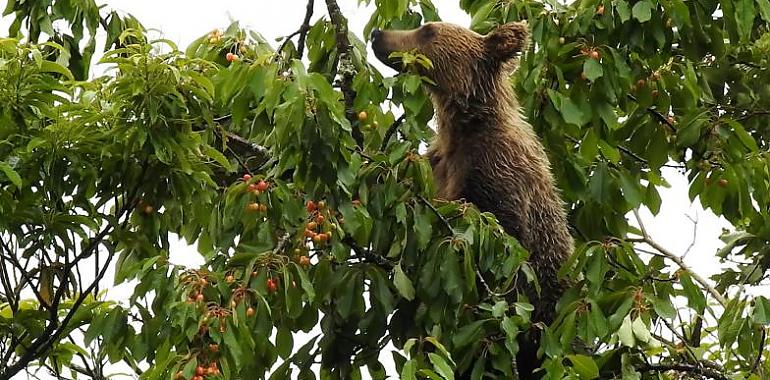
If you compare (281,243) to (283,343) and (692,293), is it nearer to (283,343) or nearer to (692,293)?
(283,343)

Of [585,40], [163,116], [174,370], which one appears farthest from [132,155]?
[585,40]

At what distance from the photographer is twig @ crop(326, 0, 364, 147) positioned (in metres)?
5.80

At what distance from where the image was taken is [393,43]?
728 cm

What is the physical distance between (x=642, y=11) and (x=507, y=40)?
1.78 meters

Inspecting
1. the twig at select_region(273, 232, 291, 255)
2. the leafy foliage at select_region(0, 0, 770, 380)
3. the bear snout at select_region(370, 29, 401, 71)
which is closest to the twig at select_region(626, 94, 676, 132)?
the leafy foliage at select_region(0, 0, 770, 380)

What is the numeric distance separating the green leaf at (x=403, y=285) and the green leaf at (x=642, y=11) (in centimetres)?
148

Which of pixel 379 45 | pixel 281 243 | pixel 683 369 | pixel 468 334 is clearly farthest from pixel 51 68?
pixel 683 369

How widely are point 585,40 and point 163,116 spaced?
1.98 m

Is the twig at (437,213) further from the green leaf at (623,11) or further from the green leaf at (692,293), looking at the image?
the green leaf at (623,11)

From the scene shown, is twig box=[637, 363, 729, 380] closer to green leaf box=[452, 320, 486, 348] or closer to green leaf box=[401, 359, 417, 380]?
green leaf box=[452, 320, 486, 348]

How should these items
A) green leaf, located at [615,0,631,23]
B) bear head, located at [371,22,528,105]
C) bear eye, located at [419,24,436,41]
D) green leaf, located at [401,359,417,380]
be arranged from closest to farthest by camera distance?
green leaf, located at [401,359,417,380], green leaf, located at [615,0,631,23], bear head, located at [371,22,528,105], bear eye, located at [419,24,436,41]

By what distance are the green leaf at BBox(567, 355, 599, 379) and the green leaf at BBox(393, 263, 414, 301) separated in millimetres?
710

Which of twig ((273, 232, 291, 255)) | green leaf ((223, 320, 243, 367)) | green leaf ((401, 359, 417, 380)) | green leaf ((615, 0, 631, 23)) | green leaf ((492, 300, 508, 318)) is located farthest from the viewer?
green leaf ((615, 0, 631, 23))

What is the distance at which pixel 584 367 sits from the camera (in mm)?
4895
